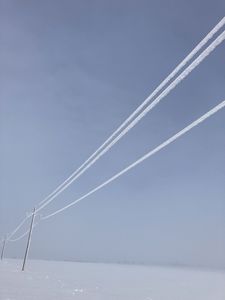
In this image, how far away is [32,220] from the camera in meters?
59.5

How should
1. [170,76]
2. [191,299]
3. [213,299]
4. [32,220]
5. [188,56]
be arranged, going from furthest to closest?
[32,220], [213,299], [191,299], [170,76], [188,56]

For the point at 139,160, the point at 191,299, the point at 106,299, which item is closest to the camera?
the point at 139,160

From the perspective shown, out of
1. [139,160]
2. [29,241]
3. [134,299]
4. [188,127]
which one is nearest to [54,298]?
[134,299]

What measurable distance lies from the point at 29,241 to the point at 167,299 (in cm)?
3324

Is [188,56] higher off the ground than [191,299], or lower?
higher

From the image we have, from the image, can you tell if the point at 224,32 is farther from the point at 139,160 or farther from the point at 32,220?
the point at 32,220

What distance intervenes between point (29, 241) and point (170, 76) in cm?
4724

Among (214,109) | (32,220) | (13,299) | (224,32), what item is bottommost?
(13,299)

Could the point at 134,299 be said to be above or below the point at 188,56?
below

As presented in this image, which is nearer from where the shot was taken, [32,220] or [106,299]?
[106,299]

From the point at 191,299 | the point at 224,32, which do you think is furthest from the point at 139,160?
the point at 191,299

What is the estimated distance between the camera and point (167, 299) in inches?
1059

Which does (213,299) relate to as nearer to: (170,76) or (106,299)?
(106,299)

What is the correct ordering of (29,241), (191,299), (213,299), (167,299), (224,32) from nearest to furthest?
(224,32)
(167,299)
(191,299)
(213,299)
(29,241)
